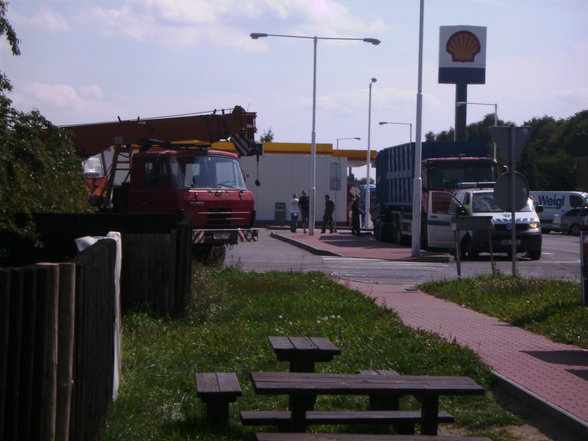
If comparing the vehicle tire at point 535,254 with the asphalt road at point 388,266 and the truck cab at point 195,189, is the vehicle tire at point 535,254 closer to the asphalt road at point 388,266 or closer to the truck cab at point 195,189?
the asphalt road at point 388,266

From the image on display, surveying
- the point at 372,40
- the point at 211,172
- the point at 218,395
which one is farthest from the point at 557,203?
the point at 218,395

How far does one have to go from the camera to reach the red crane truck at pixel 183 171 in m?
19.9

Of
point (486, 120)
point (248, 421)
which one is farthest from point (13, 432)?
point (486, 120)

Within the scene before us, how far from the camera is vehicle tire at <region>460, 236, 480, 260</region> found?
25547mm

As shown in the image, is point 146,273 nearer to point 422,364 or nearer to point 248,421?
point 422,364

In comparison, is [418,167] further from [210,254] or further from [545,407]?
[545,407]

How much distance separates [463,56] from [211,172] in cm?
3539

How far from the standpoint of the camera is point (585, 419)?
662cm

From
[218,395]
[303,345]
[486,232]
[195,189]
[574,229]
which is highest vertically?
[195,189]

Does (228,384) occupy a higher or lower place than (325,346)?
lower

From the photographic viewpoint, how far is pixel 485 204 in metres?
26.3

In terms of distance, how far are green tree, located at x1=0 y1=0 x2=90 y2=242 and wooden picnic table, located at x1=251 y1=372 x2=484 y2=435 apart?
5846 millimetres

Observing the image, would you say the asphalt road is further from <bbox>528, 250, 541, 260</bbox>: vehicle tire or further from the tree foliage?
the tree foliage

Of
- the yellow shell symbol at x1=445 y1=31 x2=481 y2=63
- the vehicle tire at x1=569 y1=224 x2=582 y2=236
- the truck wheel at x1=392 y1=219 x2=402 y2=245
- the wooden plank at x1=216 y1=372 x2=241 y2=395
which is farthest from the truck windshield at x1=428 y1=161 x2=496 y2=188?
the yellow shell symbol at x1=445 y1=31 x2=481 y2=63
